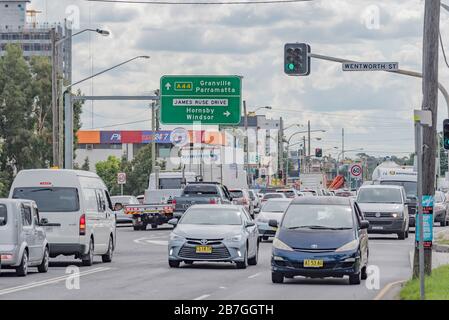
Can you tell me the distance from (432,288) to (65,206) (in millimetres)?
11748

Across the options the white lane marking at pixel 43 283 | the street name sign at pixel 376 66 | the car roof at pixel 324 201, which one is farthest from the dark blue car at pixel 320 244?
the street name sign at pixel 376 66

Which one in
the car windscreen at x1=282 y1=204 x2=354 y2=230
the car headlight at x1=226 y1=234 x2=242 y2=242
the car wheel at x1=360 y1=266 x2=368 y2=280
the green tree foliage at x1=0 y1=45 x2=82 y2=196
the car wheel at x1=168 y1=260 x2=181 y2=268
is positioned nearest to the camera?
the car windscreen at x1=282 y1=204 x2=354 y2=230

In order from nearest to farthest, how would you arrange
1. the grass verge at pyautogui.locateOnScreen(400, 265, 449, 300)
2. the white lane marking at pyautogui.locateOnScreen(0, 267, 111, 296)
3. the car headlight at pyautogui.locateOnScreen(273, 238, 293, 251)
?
the grass verge at pyautogui.locateOnScreen(400, 265, 449, 300), the white lane marking at pyautogui.locateOnScreen(0, 267, 111, 296), the car headlight at pyautogui.locateOnScreen(273, 238, 293, 251)

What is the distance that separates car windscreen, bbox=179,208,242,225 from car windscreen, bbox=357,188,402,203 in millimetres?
17157

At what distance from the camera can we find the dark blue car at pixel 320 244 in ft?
79.3

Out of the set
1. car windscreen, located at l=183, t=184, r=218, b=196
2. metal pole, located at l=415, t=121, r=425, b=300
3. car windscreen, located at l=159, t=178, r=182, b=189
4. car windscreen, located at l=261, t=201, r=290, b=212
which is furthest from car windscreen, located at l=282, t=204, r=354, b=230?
car windscreen, located at l=159, t=178, r=182, b=189

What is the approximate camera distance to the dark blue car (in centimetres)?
2416

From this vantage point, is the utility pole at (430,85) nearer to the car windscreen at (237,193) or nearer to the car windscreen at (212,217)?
the car windscreen at (212,217)

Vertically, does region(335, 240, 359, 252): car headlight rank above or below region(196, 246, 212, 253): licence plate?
above

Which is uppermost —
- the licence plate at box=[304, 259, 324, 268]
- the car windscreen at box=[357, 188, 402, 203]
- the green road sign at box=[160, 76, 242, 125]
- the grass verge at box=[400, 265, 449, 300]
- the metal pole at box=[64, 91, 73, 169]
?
the green road sign at box=[160, 76, 242, 125]

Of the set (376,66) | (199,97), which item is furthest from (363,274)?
(199,97)

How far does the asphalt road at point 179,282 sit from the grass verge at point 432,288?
697 mm

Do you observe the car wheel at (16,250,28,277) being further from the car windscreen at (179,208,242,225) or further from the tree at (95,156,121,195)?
the tree at (95,156,121,195)
